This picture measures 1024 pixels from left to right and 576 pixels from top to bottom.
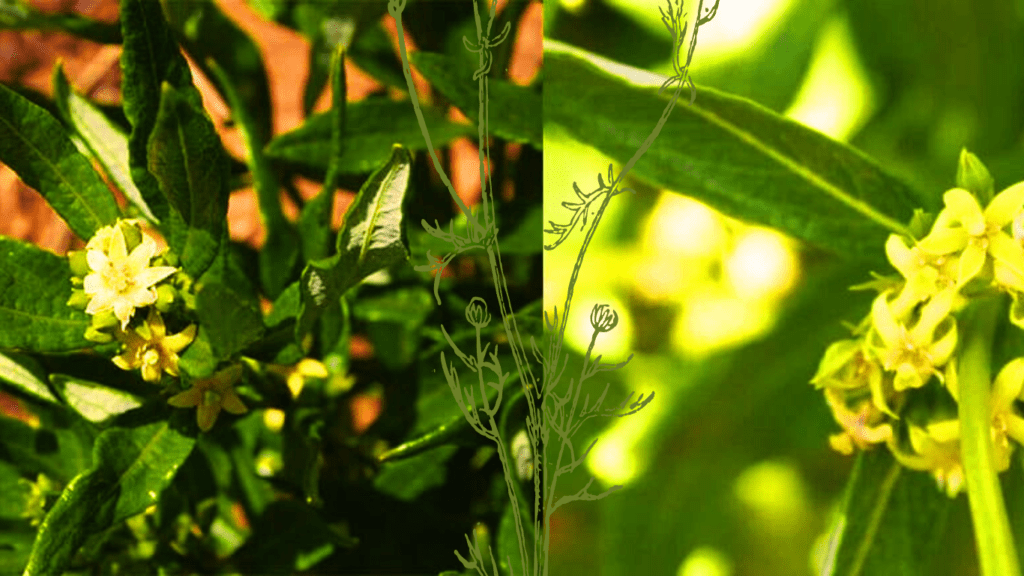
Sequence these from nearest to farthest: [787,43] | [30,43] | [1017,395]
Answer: [1017,395] → [787,43] → [30,43]

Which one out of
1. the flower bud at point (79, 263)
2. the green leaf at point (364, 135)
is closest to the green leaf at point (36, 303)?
the flower bud at point (79, 263)

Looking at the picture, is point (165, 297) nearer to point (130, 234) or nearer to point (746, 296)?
point (130, 234)

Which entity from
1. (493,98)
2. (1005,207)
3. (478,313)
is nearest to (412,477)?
(478,313)

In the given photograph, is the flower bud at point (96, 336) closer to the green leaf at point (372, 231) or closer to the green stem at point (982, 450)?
the green leaf at point (372, 231)

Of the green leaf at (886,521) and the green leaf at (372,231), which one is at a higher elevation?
the green leaf at (372,231)

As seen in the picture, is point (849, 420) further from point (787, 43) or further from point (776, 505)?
point (787, 43)

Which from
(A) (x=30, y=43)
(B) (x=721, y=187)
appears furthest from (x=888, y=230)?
(A) (x=30, y=43)

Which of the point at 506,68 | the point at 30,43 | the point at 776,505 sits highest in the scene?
the point at 30,43

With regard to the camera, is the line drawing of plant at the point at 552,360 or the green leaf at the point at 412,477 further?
the green leaf at the point at 412,477
